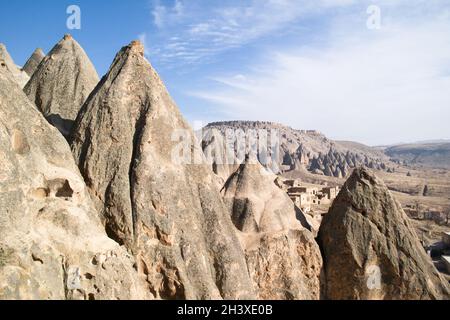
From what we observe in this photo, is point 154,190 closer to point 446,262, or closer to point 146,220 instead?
point 146,220

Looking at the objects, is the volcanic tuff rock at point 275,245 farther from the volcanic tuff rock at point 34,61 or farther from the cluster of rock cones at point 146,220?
the volcanic tuff rock at point 34,61

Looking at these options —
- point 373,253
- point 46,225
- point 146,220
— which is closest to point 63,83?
point 146,220

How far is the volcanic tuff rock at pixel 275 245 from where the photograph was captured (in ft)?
35.9

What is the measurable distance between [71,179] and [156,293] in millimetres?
3051

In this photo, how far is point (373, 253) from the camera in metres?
11.0

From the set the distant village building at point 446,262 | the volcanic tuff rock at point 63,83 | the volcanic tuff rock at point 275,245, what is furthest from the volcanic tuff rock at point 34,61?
the distant village building at point 446,262

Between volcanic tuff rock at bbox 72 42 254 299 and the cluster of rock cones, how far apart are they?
0.09 ft

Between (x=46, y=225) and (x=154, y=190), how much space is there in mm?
2524

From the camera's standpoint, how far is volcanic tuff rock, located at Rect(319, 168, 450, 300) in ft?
35.2

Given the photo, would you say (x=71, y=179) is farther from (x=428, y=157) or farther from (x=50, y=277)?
(x=428, y=157)

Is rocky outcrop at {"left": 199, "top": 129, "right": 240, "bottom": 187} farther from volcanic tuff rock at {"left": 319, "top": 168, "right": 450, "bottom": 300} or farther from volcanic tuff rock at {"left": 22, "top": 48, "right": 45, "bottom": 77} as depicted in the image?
volcanic tuff rock at {"left": 319, "top": 168, "right": 450, "bottom": 300}

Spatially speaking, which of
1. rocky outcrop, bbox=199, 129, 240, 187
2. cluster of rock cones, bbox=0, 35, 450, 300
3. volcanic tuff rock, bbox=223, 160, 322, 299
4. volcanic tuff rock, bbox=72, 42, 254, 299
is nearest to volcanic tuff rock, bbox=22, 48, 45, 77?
cluster of rock cones, bbox=0, 35, 450, 300

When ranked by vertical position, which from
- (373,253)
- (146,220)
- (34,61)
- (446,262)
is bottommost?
(446,262)
